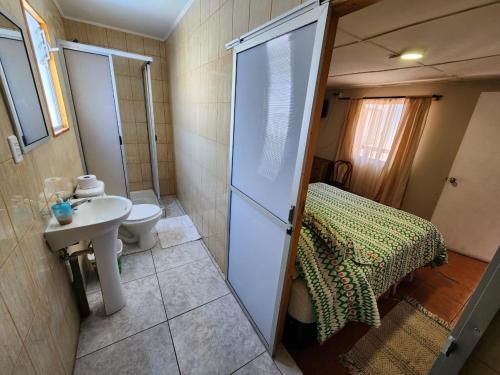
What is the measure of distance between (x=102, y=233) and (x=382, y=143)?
3853 millimetres

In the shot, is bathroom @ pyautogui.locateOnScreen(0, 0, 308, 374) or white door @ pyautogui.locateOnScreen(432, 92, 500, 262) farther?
white door @ pyautogui.locateOnScreen(432, 92, 500, 262)

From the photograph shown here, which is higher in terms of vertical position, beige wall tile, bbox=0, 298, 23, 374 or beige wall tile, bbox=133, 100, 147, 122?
beige wall tile, bbox=133, 100, 147, 122

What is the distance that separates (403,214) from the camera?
80.2 inches

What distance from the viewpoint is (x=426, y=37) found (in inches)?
53.3

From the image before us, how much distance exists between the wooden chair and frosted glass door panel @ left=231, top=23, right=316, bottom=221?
297 centimetres

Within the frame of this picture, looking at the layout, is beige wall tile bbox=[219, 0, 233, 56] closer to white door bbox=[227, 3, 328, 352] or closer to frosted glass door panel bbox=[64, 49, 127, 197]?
white door bbox=[227, 3, 328, 352]

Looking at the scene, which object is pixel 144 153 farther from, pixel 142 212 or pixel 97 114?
pixel 142 212

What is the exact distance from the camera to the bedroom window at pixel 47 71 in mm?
1395

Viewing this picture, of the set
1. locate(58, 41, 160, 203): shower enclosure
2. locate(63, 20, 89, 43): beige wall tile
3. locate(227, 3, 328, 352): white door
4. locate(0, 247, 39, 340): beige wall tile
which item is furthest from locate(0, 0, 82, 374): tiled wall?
locate(63, 20, 89, 43): beige wall tile

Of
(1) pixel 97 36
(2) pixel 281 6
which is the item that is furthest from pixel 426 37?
(1) pixel 97 36

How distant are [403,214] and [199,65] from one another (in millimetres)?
2448

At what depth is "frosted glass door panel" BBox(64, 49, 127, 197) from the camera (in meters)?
1.96

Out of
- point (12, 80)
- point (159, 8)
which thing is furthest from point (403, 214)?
point (159, 8)

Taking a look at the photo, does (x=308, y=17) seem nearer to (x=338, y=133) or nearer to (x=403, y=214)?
(x=403, y=214)
